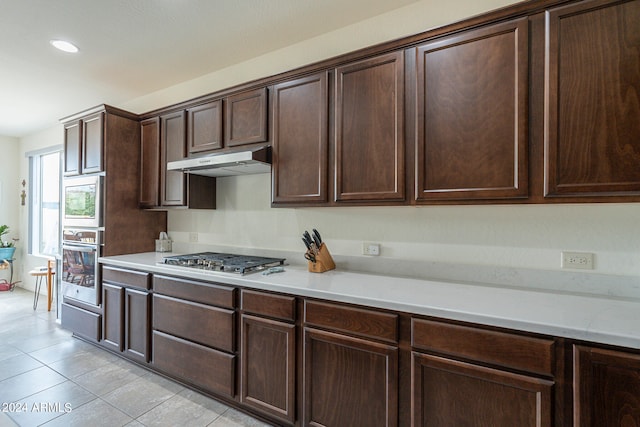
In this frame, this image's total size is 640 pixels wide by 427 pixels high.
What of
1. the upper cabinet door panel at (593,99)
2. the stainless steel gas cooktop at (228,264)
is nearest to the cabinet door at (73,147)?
the stainless steel gas cooktop at (228,264)

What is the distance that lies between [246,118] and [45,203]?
498 centimetres

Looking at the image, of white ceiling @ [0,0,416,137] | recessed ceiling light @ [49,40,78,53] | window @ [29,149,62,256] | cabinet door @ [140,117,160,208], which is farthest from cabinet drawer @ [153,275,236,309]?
window @ [29,149,62,256]

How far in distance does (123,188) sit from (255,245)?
1.50 metres

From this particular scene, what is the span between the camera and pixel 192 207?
287 centimetres

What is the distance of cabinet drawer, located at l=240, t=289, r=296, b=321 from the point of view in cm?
180

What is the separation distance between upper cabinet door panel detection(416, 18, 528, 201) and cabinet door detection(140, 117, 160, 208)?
8.24 ft

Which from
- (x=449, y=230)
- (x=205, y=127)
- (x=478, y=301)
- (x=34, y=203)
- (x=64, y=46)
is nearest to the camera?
(x=478, y=301)

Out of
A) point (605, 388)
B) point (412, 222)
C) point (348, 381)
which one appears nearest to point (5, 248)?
point (348, 381)

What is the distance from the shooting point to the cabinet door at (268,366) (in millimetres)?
1797

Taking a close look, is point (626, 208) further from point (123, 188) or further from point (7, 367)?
point (7, 367)

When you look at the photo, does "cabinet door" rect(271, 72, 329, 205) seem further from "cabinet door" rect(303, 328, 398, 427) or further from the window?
the window

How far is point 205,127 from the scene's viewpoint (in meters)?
2.65

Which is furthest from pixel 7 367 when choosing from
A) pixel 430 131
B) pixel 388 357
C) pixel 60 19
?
pixel 430 131

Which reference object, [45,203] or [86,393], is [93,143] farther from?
[45,203]
